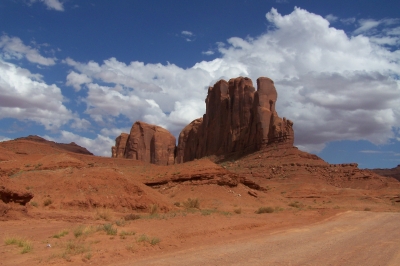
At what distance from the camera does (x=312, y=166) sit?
188 ft

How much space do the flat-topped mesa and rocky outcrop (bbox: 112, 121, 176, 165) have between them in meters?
14.0

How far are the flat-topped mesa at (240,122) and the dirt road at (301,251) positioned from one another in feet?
177

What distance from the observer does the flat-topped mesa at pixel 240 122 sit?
230 ft

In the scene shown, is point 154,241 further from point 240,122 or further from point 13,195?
point 240,122

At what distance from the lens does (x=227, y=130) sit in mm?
82438

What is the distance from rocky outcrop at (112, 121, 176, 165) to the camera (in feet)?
362

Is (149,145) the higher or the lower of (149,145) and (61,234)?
the higher

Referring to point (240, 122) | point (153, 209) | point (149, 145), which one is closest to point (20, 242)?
point (153, 209)

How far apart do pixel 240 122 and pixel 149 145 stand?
41.1 m

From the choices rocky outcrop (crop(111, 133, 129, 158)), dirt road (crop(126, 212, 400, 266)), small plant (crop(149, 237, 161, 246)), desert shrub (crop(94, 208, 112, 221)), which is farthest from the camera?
rocky outcrop (crop(111, 133, 129, 158))

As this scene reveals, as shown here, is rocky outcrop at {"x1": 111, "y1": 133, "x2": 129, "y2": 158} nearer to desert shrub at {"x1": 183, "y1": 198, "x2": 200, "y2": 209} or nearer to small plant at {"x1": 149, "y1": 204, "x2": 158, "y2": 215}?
desert shrub at {"x1": 183, "y1": 198, "x2": 200, "y2": 209}

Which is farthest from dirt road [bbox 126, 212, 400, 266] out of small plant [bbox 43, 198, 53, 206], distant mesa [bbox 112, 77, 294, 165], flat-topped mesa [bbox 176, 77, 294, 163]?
flat-topped mesa [bbox 176, 77, 294, 163]

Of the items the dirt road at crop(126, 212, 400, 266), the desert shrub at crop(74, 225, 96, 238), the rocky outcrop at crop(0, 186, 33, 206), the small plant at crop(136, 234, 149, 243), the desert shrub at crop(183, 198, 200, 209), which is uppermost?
the rocky outcrop at crop(0, 186, 33, 206)

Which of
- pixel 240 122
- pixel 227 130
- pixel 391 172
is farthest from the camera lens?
pixel 391 172
